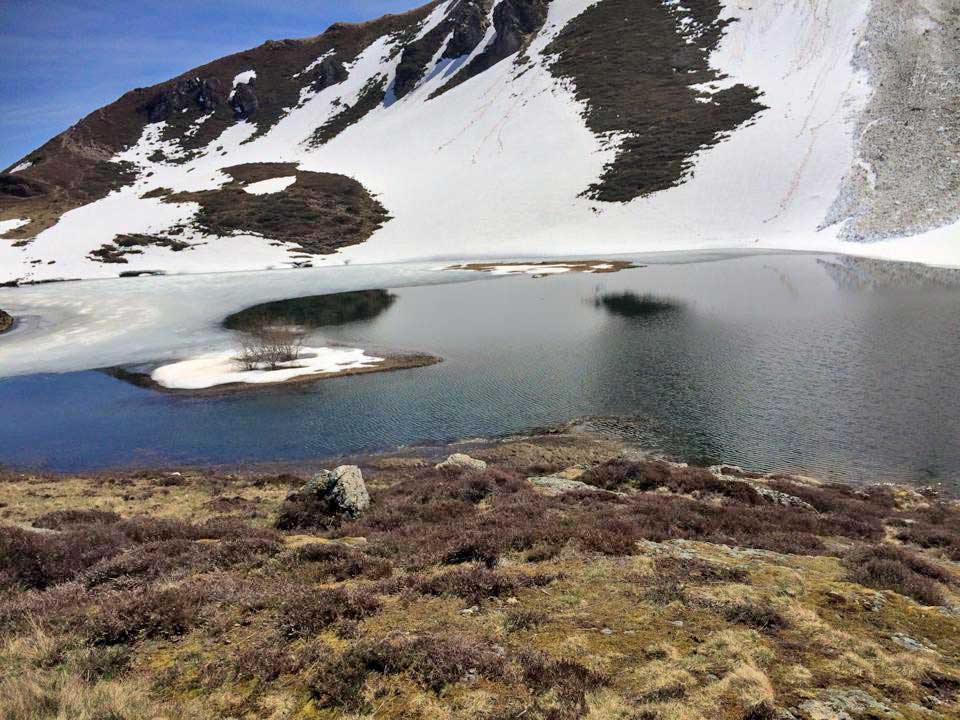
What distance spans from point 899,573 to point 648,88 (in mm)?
140186

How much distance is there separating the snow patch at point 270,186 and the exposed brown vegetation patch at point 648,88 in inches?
2704

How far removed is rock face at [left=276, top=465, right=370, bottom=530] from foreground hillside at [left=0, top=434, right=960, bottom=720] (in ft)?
0.43

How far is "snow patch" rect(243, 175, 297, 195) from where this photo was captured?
128 m

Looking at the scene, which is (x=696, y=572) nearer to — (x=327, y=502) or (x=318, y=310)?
(x=327, y=502)

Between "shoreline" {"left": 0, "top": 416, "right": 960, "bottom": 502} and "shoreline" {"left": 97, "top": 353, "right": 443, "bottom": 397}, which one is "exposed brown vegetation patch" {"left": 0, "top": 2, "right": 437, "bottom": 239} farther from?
"shoreline" {"left": 0, "top": 416, "right": 960, "bottom": 502}

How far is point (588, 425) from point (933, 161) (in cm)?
8887

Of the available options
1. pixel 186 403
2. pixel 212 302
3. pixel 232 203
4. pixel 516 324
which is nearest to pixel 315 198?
pixel 232 203

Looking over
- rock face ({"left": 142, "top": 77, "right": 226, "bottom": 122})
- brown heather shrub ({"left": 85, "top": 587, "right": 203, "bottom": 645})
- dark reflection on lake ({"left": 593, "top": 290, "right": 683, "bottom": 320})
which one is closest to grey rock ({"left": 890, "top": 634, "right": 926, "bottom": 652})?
brown heather shrub ({"left": 85, "top": 587, "right": 203, "bottom": 645})

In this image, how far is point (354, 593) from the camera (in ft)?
27.8

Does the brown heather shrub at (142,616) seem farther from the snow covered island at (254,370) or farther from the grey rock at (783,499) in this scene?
the snow covered island at (254,370)

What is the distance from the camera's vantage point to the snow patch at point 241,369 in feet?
118

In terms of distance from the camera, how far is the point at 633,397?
28.7 meters

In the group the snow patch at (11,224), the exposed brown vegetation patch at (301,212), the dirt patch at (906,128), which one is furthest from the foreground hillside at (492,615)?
the snow patch at (11,224)

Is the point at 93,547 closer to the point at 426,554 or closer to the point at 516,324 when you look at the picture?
the point at 426,554
